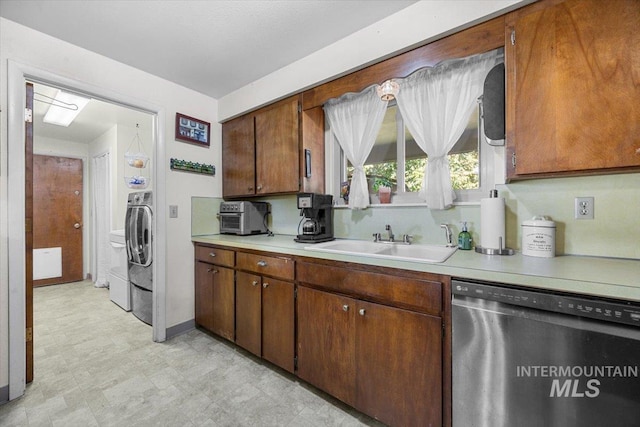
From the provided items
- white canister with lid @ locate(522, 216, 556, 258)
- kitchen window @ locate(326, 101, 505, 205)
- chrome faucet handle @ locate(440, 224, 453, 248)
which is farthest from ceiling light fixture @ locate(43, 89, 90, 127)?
white canister with lid @ locate(522, 216, 556, 258)

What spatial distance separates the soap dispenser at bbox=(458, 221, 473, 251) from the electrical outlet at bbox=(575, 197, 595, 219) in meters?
0.50

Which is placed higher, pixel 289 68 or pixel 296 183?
pixel 289 68

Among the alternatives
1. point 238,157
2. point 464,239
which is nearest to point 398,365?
point 464,239

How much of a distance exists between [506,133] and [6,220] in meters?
2.94

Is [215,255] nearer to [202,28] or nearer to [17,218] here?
[17,218]

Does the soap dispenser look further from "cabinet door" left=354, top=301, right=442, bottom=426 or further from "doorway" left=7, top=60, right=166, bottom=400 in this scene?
"doorway" left=7, top=60, right=166, bottom=400

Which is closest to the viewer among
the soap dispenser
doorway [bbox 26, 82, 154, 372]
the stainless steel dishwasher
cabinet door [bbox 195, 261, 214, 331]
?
the stainless steel dishwasher

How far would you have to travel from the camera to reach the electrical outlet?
1291 millimetres

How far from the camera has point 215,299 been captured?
2295 millimetres

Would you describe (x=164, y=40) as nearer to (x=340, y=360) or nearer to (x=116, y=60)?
(x=116, y=60)

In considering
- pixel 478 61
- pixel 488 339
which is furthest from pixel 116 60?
pixel 488 339

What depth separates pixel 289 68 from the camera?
2156mm

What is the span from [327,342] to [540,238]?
1.25 meters

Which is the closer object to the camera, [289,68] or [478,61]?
[478,61]
